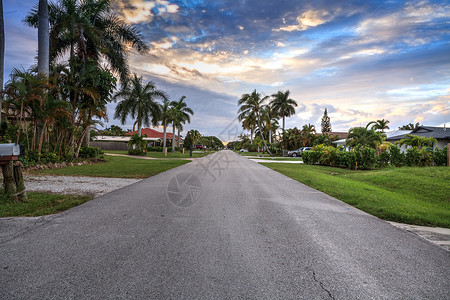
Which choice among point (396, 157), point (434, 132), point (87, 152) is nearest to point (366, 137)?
point (396, 157)

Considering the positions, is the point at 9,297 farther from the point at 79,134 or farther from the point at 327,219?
the point at 79,134

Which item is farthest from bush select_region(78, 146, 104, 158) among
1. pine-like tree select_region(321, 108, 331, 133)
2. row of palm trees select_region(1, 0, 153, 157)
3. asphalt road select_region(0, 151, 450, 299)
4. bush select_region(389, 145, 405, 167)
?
pine-like tree select_region(321, 108, 331, 133)

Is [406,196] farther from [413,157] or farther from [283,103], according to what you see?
[283,103]

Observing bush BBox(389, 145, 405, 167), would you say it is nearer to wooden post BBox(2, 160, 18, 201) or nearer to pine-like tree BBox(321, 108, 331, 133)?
wooden post BBox(2, 160, 18, 201)

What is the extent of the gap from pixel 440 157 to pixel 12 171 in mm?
19396

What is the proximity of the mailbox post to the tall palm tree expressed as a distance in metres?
49.1

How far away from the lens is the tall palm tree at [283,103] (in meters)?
51.5

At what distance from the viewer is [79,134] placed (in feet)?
55.0

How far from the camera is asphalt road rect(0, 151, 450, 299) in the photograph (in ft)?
7.79

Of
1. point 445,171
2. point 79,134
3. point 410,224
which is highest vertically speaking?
point 79,134

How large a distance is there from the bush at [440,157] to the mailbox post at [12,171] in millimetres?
19163

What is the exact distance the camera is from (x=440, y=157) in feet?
45.0

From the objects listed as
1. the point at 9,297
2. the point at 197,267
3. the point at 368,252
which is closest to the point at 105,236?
the point at 9,297

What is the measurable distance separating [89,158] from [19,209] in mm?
14216
